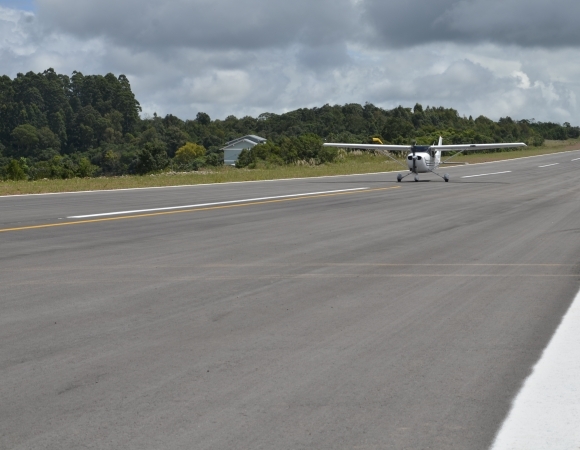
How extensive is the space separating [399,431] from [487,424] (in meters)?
0.55

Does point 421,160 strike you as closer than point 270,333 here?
No

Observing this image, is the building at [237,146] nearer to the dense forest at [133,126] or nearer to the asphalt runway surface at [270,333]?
Answer: the dense forest at [133,126]

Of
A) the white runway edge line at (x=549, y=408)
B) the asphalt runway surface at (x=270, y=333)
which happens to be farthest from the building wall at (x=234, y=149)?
the white runway edge line at (x=549, y=408)

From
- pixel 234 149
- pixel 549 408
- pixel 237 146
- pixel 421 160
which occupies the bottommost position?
pixel 234 149

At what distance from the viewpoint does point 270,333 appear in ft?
21.6

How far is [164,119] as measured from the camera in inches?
5536

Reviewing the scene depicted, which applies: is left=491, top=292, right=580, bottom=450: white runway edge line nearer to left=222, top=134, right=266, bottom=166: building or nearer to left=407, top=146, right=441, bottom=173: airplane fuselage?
left=407, top=146, right=441, bottom=173: airplane fuselage

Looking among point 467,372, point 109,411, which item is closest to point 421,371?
point 467,372

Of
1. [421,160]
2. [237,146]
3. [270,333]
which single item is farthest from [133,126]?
[270,333]

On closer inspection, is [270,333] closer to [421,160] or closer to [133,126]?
[421,160]

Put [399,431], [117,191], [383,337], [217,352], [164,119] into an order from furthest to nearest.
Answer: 1. [164,119]
2. [117,191]
3. [383,337]
4. [217,352]
5. [399,431]

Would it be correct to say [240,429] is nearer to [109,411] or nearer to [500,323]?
[109,411]

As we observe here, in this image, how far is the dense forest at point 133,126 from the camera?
313 feet

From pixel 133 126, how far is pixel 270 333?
126 metres
